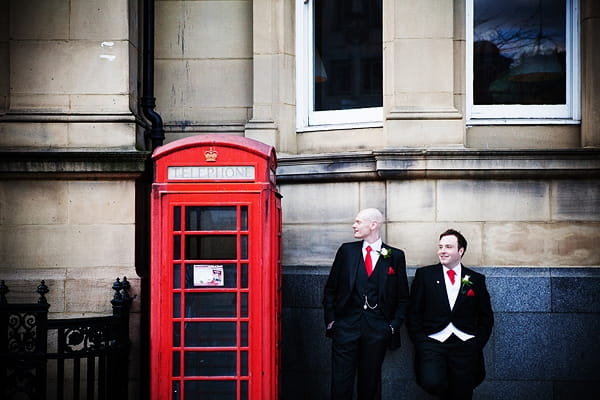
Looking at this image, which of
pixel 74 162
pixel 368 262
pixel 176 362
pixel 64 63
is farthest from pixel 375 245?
pixel 64 63

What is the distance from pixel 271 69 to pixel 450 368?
12.5 ft

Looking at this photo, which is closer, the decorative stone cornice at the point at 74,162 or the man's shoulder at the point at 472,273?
the man's shoulder at the point at 472,273

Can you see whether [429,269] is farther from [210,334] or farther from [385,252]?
[210,334]

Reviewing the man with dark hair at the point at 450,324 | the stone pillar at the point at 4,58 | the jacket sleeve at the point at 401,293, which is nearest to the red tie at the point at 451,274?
the man with dark hair at the point at 450,324

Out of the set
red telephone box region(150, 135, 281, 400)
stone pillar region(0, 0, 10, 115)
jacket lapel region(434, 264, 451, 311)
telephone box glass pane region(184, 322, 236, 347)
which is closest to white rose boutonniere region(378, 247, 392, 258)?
jacket lapel region(434, 264, 451, 311)

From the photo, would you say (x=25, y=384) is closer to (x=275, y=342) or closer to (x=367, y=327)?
(x=275, y=342)

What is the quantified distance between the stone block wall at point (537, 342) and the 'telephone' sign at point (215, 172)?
211 cm

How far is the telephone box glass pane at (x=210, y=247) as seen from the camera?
7.26 meters

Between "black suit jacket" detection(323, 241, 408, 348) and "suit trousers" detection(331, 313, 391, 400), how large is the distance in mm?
114

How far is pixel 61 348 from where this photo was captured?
7.48 metres

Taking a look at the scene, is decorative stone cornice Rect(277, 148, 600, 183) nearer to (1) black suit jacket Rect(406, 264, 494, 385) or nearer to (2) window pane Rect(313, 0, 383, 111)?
(2) window pane Rect(313, 0, 383, 111)

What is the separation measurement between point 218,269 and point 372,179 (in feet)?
6.97

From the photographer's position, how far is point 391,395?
27.2ft

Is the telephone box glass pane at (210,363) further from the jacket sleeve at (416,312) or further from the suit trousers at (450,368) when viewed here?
the suit trousers at (450,368)
